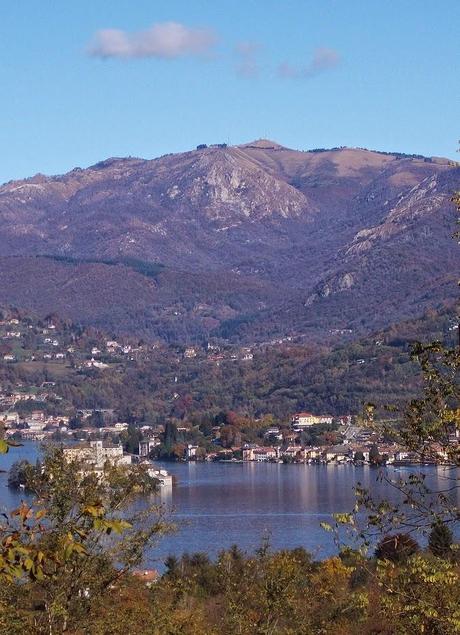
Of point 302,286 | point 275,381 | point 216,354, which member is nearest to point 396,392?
point 275,381

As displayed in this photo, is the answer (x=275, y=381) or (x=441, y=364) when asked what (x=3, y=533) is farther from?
(x=275, y=381)

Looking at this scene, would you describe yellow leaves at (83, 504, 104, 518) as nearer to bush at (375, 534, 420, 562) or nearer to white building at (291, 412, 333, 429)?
bush at (375, 534, 420, 562)

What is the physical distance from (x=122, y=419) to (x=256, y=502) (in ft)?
168

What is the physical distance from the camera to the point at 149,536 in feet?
28.9

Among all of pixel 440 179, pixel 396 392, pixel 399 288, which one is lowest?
pixel 396 392

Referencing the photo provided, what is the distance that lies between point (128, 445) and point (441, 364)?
62515 millimetres

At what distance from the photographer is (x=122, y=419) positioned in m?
91.2

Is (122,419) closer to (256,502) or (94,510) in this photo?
(256,502)

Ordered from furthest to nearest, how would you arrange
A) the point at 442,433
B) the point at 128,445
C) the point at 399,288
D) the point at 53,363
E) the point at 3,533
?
the point at 399,288 < the point at 53,363 < the point at 128,445 < the point at 442,433 < the point at 3,533

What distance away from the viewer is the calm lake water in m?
29.3

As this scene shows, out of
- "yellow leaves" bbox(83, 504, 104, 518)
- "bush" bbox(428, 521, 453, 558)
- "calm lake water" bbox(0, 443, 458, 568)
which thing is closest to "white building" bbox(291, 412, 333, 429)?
"calm lake water" bbox(0, 443, 458, 568)

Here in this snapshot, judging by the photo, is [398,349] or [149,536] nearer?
[149,536]

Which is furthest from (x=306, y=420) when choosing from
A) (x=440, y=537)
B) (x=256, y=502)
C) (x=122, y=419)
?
(x=440, y=537)

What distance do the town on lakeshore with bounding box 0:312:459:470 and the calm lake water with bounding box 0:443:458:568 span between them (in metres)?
1.67
